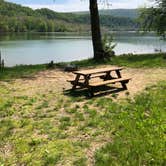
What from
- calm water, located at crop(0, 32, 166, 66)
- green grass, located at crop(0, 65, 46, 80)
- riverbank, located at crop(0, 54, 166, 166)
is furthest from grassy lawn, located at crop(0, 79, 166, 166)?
calm water, located at crop(0, 32, 166, 66)

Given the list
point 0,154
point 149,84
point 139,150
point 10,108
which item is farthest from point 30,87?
point 139,150

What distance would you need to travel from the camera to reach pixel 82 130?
22.7 feet

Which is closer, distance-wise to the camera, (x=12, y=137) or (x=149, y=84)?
(x=12, y=137)

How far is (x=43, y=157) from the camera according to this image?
5730mm

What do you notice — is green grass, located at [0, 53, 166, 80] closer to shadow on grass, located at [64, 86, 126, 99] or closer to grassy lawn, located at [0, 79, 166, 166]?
shadow on grass, located at [64, 86, 126, 99]

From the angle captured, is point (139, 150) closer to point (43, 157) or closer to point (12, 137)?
point (43, 157)

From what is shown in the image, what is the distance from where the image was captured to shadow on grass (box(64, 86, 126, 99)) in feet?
32.7

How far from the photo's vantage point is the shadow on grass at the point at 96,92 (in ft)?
32.7

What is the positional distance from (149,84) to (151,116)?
12.7 feet

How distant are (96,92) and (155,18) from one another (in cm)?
1576

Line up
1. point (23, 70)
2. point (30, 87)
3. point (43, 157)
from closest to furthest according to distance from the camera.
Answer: point (43, 157) < point (30, 87) < point (23, 70)

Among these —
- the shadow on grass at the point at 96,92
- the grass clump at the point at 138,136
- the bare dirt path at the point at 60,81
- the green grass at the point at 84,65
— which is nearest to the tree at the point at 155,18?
the green grass at the point at 84,65

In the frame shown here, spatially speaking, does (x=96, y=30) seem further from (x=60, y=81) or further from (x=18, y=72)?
(x=60, y=81)

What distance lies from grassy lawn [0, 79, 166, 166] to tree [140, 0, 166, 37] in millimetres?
14952
